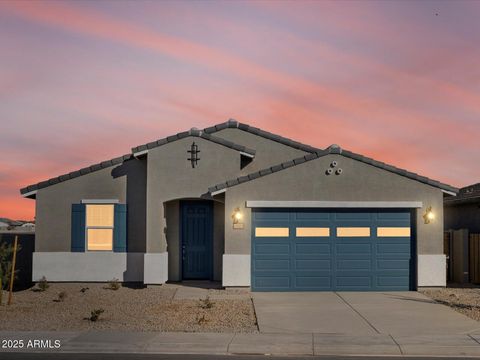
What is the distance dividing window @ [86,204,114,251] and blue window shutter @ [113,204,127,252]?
166mm

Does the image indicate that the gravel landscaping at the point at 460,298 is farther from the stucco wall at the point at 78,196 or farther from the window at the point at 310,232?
the stucco wall at the point at 78,196

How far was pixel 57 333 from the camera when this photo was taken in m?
13.3

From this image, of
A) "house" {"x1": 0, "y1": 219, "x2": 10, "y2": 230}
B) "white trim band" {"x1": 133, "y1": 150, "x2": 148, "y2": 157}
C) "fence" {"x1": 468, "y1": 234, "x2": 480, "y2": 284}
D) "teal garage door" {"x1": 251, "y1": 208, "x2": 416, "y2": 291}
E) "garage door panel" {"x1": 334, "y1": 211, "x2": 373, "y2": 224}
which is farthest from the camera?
"house" {"x1": 0, "y1": 219, "x2": 10, "y2": 230}

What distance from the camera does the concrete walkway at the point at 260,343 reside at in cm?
1195

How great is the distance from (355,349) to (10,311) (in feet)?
28.9

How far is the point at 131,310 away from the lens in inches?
640

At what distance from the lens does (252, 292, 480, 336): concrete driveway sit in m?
13.7

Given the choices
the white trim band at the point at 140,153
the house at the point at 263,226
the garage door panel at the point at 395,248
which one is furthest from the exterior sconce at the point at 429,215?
the white trim band at the point at 140,153

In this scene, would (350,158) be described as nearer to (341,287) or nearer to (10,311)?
(341,287)

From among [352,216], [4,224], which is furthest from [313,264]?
[4,224]

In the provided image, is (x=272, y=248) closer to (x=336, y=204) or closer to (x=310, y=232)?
(x=310, y=232)

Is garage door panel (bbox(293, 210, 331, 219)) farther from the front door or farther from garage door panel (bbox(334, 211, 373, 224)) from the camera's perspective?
the front door

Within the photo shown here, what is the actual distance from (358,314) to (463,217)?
13.7 metres

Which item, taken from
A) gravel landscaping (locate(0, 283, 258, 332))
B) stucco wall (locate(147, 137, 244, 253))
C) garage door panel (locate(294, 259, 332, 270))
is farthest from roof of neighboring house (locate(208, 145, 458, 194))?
gravel landscaping (locate(0, 283, 258, 332))
